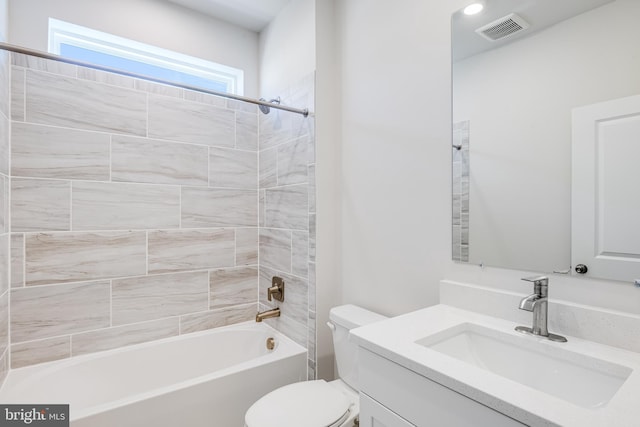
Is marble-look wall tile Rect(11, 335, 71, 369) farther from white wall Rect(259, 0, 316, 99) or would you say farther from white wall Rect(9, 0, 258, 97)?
white wall Rect(259, 0, 316, 99)

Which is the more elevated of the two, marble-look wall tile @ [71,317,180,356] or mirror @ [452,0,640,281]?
mirror @ [452,0,640,281]

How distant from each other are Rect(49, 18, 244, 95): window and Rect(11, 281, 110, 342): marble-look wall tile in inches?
50.2

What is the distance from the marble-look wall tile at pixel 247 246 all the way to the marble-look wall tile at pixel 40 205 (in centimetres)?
101

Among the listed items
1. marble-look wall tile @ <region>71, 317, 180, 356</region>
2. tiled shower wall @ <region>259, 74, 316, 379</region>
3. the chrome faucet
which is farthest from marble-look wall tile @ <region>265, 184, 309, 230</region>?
the chrome faucet

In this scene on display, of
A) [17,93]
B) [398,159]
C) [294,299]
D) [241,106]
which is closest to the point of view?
[398,159]

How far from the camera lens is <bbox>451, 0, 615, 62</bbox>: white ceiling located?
40.3 inches

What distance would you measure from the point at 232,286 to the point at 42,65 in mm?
1714

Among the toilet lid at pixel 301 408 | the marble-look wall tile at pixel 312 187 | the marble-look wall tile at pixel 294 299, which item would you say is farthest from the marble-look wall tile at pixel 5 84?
the toilet lid at pixel 301 408

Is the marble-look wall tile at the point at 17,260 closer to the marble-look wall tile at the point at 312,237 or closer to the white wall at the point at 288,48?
the marble-look wall tile at the point at 312,237

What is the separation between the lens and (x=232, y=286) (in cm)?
234

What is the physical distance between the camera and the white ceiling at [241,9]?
84.5 inches

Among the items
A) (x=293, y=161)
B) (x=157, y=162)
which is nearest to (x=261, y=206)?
(x=293, y=161)

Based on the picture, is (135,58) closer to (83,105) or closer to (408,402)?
(83,105)

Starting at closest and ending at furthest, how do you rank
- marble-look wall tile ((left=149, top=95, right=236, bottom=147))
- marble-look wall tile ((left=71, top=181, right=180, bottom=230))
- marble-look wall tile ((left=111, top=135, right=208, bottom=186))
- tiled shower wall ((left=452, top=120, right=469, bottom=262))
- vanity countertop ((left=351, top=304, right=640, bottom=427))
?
vanity countertop ((left=351, top=304, right=640, bottom=427)) < tiled shower wall ((left=452, top=120, right=469, bottom=262)) < marble-look wall tile ((left=71, top=181, right=180, bottom=230)) < marble-look wall tile ((left=111, top=135, right=208, bottom=186)) < marble-look wall tile ((left=149, top=95, right=236, bottom=147))
